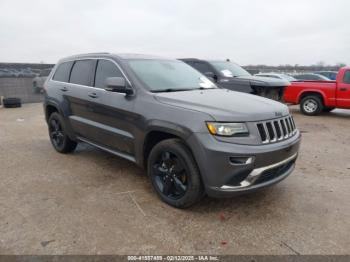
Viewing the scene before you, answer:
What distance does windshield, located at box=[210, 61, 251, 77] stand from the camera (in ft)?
28.8

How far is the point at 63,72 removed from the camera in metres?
5.40

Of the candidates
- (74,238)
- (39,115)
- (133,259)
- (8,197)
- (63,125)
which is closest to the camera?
(133,259)

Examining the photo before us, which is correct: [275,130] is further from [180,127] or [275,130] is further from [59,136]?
[59,136]

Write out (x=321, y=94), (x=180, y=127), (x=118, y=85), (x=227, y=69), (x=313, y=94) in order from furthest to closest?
(x=313, y=94) → (x=321, y=94) → (x=227, y=69) → (x=118, y=85) → (x=180, y=127)

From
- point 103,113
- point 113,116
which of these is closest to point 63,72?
point 103,113

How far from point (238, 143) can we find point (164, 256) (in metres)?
1.25

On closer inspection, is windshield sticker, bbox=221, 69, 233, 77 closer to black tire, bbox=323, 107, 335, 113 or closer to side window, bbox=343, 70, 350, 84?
side window, bbox=343, 70, 350, 84

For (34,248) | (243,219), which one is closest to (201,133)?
(243,219)

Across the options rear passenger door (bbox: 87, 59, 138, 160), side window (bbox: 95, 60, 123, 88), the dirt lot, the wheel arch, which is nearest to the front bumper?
the dirt lot

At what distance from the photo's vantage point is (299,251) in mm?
2672

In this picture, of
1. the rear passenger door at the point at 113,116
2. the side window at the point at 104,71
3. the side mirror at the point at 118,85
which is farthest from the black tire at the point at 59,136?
the side mirror at the point at 118,85

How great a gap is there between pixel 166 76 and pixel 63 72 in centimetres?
231

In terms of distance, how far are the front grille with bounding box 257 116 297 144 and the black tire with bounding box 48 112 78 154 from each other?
3.59 metres

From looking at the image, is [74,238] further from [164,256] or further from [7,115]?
[7,115]
